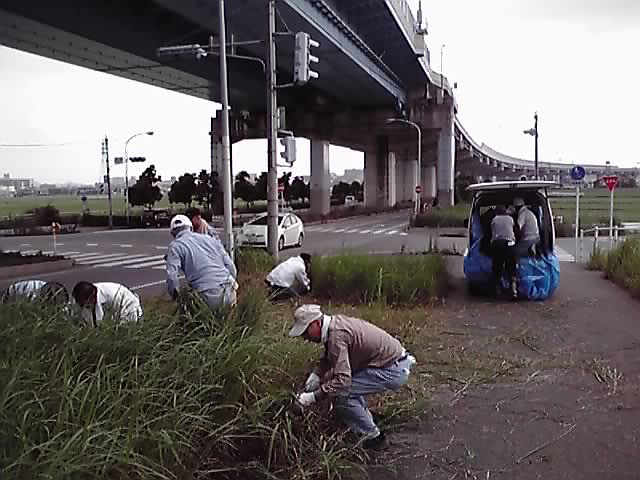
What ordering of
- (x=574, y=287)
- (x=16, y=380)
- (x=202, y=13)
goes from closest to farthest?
(x=16, y=380)
(x=574, y=287)
(x=202, y=13)

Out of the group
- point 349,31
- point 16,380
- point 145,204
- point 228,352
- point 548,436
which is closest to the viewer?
point 16,380

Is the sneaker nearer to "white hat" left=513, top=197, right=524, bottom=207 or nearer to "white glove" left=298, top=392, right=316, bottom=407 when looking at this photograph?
"white glove" left=298, top=392, right=316, bottom=407

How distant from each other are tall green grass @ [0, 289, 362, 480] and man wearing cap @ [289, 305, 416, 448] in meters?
0.25

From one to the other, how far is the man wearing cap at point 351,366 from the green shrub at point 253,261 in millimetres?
9905

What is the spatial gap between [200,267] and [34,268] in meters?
15.4

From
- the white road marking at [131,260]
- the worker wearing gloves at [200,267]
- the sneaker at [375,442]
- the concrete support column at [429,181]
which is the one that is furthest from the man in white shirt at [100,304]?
the concrete support column at [429,181]

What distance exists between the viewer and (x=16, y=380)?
3939 mm

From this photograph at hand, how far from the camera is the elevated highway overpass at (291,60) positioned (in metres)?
25.6

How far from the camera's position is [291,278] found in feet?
39.8

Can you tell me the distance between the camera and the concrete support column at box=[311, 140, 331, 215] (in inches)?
2272

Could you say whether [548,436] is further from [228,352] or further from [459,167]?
[459,167]

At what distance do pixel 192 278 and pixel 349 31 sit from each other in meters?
25.3

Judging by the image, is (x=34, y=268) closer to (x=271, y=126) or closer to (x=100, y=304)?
(x=271, y=126)

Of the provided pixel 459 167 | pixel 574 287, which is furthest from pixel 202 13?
pixel 459 167
